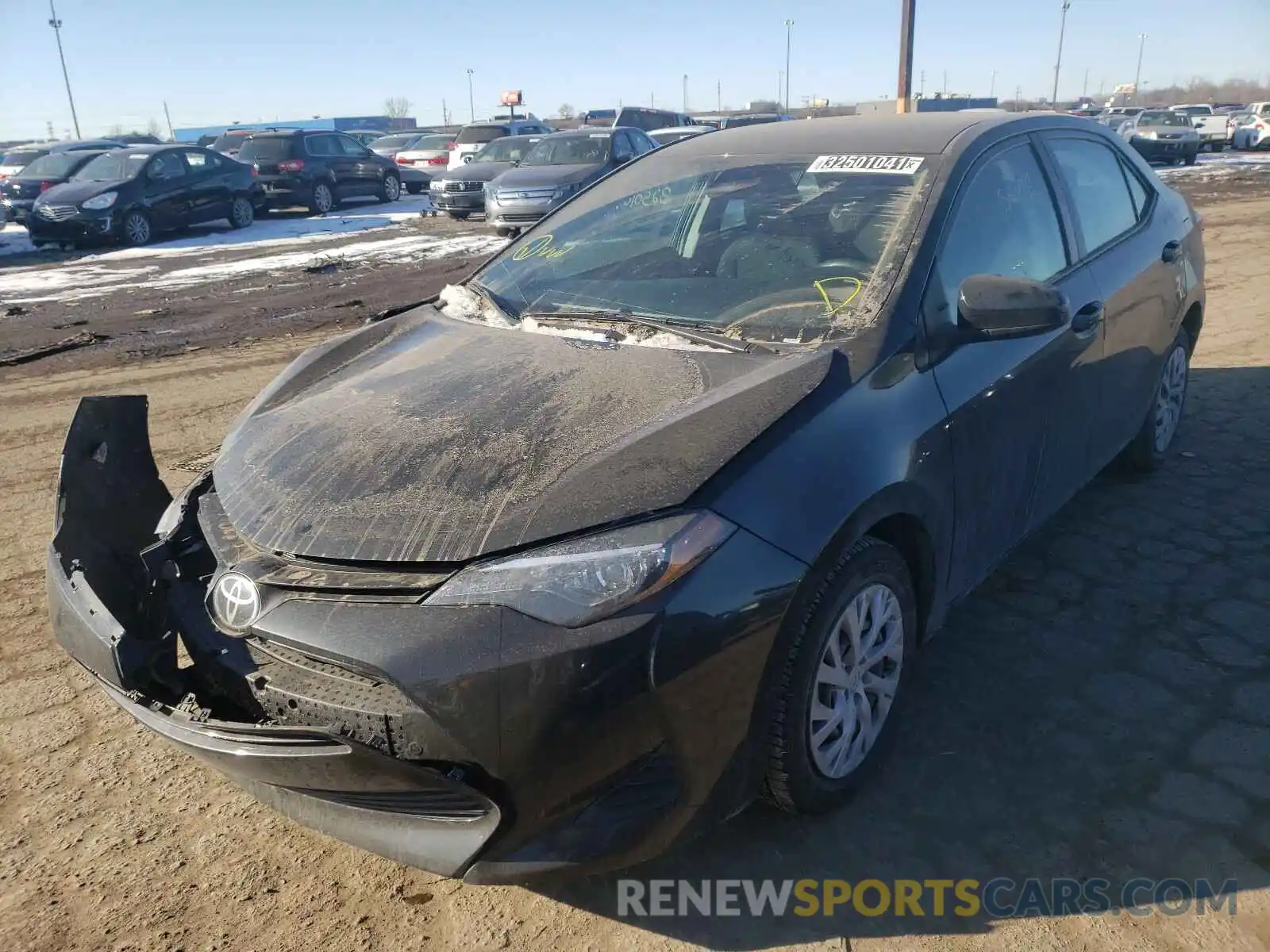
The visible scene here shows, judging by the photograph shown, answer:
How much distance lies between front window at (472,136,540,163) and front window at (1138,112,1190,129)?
2078cm

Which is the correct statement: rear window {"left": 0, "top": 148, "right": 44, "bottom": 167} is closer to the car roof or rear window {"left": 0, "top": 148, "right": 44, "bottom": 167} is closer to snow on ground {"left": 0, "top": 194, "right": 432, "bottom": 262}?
snow on ground {"left": 0, "top": 194, "right": 432, "bottom": 262}

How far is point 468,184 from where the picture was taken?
1722 centimetres

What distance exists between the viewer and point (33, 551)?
13.7 ft

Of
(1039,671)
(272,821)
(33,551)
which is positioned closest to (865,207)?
(1039,671)

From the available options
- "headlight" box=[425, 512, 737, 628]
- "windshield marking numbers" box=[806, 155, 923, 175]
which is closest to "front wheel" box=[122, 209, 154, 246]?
"windshield marking numbers" box=[806, 155, 923, 175]

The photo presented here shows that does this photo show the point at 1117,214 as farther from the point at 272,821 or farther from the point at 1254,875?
the point at 272,821

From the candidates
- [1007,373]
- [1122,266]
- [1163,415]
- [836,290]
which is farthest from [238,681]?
[1163,415]

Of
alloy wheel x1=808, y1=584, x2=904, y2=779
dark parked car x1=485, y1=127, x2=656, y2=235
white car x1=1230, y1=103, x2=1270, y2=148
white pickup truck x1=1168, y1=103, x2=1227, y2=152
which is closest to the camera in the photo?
alloy wheel x1=808, y1=584, x2=904, y2=779

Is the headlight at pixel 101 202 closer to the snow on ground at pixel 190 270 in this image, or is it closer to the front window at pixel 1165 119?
the snow on ground at pixel 190 270

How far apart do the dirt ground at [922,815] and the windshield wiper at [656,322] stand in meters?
1.28

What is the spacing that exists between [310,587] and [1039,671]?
2.35 m

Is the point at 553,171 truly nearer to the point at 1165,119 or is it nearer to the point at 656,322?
the point at 656,322

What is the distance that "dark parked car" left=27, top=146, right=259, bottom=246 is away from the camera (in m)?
14.4

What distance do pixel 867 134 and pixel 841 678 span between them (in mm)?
2061
